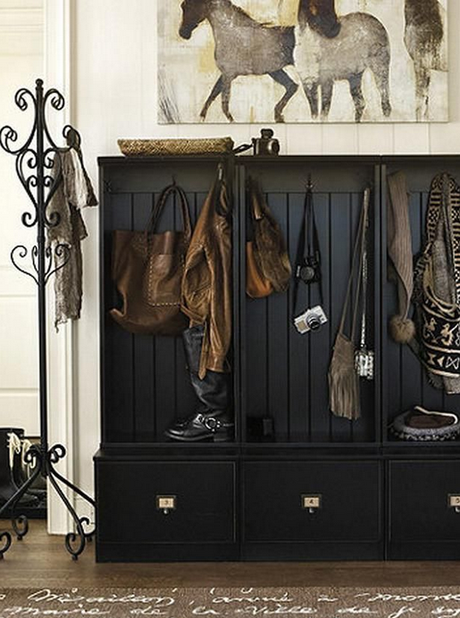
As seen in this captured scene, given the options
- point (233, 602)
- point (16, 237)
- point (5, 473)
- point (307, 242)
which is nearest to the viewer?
point (233, 602)

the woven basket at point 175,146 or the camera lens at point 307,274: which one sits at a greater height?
the woven basket at point 175,146

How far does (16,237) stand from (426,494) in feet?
8.90

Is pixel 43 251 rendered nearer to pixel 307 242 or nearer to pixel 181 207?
pixel 181 207

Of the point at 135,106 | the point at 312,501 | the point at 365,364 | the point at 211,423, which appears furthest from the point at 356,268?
the point at 135,106

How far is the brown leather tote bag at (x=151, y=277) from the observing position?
4402mm

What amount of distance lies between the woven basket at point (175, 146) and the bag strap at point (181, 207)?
0.90 feet

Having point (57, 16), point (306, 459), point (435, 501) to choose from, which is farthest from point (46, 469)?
point (57, 16)

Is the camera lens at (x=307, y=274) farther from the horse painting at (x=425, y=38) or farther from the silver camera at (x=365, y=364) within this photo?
the horse painting at (x=425, y=38)

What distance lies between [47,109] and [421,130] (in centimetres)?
169

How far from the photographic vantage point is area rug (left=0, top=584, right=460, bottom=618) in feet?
11.6

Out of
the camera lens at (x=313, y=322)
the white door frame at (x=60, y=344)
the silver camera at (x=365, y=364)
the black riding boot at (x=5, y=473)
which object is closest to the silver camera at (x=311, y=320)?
the camera lens at (x=313, y=322)

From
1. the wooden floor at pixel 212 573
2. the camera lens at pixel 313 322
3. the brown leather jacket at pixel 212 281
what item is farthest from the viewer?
the camera lens at pixel 313 322

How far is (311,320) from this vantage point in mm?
4531

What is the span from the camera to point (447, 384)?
4.43 metres
